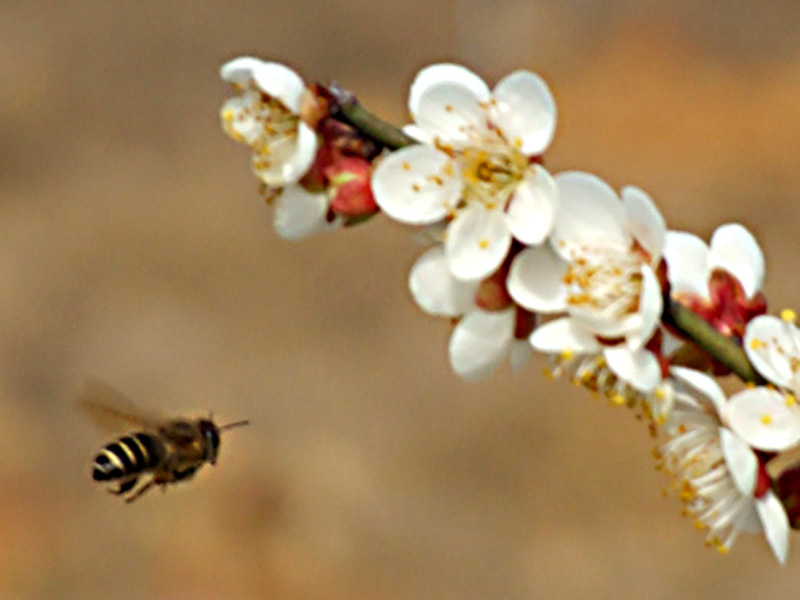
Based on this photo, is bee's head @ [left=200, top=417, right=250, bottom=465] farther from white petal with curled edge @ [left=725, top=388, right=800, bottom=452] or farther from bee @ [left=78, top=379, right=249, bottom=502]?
white petal with curled edge @ [left=725, top=388, right=800, bottom=452]

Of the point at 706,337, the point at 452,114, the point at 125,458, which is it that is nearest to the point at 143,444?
the point at 125,458

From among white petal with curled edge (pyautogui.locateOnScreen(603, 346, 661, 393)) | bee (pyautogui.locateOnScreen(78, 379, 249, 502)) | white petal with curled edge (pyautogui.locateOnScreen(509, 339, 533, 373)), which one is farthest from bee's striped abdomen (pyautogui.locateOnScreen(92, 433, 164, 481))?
white petal with curled edge (pyautogui.locateOnScreen(603, 346, 661, 393))

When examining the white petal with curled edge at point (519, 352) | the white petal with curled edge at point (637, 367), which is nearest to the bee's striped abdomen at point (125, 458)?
the white petal with curled edge at point (519, 352)

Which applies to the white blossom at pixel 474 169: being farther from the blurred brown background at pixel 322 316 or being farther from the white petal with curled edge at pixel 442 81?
the blurred brown background at pixel 322 316

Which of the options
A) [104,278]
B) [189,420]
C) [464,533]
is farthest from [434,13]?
[189,420]

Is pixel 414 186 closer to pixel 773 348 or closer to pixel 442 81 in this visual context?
pixel 442 81
